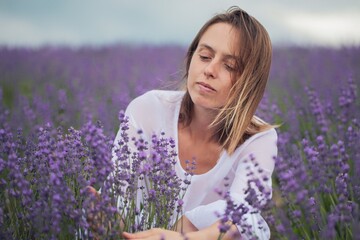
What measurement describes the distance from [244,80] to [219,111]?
22 cm

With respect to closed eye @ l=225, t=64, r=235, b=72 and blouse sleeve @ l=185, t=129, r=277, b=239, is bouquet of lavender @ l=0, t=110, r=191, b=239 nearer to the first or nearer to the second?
blouse sleeve @ l=185, t=129, r=277, b=239

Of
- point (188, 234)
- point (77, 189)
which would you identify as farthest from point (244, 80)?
point (77, 189)

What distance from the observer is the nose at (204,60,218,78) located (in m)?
2.38

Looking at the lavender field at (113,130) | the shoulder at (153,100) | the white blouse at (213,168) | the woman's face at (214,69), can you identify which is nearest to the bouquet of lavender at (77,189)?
the lavender field at (113,130)

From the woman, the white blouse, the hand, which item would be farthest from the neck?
the hand

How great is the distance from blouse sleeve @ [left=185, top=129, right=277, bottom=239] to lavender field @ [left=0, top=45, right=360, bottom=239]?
0.10 meters

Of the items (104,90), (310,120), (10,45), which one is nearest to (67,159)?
(310,120)

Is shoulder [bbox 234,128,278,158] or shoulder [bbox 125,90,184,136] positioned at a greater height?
shoulder [bbox 125,90,184,136]

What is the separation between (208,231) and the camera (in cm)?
203

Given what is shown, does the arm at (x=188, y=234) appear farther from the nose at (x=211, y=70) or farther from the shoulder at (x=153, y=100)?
the shoulder at (x=153, y=100)

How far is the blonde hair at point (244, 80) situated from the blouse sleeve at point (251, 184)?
3.1 inches

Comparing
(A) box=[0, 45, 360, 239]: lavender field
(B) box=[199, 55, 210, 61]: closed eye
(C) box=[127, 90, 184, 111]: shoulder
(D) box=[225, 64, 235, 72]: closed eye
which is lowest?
(A) box=[0, 45, 360, 239]: lavender field

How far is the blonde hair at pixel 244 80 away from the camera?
2541 millimetres

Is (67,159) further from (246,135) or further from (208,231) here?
(246,135)
